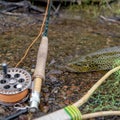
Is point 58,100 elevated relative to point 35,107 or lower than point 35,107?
lower

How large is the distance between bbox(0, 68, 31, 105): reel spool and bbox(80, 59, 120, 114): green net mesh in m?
0.68

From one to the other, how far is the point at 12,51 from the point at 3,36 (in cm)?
67

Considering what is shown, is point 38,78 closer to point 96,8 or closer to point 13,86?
point 13,86

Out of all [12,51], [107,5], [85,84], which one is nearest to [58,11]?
[107,5]

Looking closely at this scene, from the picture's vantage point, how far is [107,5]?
736cm

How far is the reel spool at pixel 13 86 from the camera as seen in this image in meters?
3.38

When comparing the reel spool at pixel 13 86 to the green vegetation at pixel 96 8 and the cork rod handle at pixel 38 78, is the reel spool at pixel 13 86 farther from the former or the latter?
the green vegetation at pixel 96 8

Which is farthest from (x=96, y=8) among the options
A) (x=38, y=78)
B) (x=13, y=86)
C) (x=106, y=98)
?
(x=13, y=86)

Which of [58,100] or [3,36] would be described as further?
[3,36]

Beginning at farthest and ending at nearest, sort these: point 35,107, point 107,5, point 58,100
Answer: point 107,5, point 58,100, point 35,107

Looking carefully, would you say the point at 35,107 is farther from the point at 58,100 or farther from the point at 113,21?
the point at 113,21

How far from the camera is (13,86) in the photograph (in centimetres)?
346

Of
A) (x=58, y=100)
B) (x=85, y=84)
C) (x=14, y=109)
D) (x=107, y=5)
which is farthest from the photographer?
(x=107, y=5)

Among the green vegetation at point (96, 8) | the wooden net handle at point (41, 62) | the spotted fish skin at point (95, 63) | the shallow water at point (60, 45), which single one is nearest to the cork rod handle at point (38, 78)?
the wooden net handle at point (41, 62)
